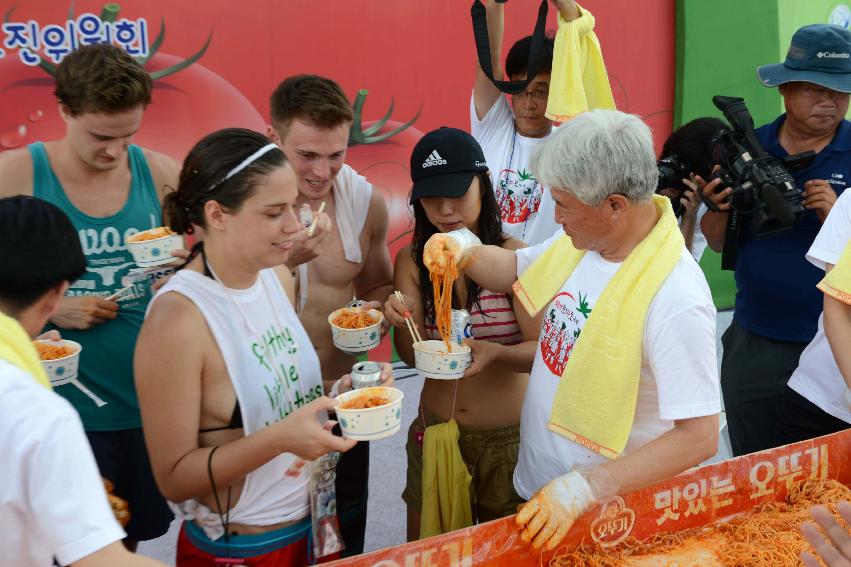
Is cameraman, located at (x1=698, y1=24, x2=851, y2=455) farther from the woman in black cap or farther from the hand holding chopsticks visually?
the hand holding chopsticks

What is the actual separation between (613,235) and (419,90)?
3442 mm

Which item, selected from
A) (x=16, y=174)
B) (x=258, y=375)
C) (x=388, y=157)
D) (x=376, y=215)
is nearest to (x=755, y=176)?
(x=376, y=215)

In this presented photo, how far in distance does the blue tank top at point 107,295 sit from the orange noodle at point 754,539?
Answer: 4.94 ft

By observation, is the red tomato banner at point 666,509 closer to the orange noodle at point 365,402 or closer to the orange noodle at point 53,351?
the orange noodle at point 365,402

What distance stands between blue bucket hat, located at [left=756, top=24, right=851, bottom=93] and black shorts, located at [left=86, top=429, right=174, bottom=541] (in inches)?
108

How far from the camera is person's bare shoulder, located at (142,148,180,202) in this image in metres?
2.62

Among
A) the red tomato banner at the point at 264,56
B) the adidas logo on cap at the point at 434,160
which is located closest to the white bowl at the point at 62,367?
the adidas logo on cap at the point at 434,160

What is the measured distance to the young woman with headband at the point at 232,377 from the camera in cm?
169

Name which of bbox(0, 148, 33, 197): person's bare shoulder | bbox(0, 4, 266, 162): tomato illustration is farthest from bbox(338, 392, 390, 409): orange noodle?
bbox(0, 4, 266, 162): tomato illustration

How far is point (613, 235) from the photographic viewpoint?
77.0 inches

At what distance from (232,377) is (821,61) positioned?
2.56 metres

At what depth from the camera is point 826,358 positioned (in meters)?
2.57

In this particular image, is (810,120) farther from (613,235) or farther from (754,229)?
(613,235)

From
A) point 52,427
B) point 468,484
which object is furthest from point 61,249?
point 468,484
